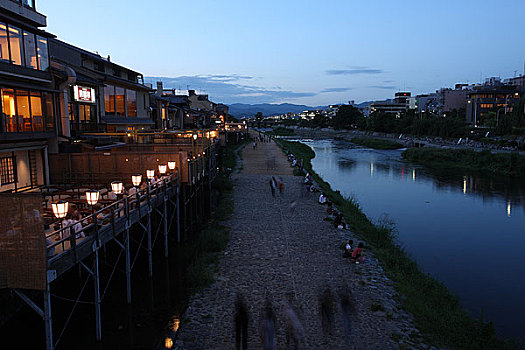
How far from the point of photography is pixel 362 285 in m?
14.5

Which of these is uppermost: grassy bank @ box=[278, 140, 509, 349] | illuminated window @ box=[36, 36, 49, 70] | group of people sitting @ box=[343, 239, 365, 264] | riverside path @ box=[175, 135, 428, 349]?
illuminated window @ box=[36, 36, 49, 70]

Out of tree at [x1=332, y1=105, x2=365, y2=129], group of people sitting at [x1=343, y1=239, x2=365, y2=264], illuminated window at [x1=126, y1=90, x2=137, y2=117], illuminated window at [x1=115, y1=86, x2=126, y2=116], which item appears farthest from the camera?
tree at [x1=332, y1=105, x2=365, y2=129]

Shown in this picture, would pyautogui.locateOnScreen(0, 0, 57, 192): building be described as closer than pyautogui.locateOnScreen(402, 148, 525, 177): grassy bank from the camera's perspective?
Yes

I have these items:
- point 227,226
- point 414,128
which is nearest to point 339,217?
point 227,226

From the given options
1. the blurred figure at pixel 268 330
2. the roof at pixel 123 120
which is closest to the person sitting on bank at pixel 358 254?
the blurred figure at pixel 268 330

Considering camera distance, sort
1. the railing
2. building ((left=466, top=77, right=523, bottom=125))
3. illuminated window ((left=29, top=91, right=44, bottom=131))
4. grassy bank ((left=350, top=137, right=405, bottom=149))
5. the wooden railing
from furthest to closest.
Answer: building ((left=466, top=77, right=523, bottom=125)), grassy bank ((left=350, top=137, right=405, bottom=149)), illuminated window ((left=29, top=91, right=44, bottom=131)), the railing, the wooden railing

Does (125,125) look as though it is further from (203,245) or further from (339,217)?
(339,217)

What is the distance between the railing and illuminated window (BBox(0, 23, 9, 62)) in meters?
7.55

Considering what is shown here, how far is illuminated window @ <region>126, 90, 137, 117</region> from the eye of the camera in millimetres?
34125

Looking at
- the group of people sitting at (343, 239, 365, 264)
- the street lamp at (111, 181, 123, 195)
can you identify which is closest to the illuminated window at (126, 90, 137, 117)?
the street lamp at (111, 181, 123, 195)

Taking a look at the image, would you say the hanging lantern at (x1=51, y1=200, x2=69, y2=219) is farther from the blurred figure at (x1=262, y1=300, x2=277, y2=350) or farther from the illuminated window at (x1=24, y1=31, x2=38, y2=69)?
the illuminated window at (x1=24, y1=31, x2=38, y2=69)

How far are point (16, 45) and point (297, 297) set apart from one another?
606 inches

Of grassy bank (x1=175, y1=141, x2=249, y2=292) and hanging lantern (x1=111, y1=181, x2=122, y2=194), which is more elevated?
hanging lantern (x1=111, y1=181, x2=122, y2=194)

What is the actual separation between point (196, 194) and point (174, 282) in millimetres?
9962
